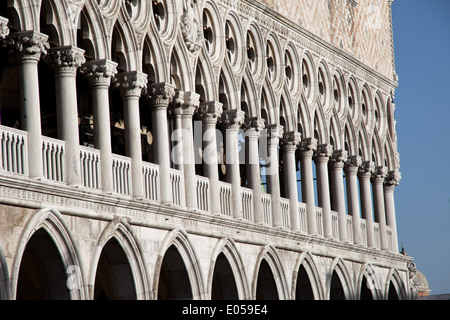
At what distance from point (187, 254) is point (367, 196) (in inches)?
353

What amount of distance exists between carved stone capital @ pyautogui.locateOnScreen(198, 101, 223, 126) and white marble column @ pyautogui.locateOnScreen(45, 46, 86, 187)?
419cm

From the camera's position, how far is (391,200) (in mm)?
27359

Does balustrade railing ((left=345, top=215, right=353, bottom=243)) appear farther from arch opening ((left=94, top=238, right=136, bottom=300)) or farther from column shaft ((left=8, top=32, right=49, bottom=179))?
column shaft ((left=8, top=32, right=49, bottom=179))

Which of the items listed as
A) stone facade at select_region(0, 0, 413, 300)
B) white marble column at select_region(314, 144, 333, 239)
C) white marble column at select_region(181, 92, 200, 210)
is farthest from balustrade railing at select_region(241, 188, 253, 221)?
white marble column at select_region(314, 144, 333, 239)

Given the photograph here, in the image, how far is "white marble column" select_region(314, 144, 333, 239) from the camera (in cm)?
2320

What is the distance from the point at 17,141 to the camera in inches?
575

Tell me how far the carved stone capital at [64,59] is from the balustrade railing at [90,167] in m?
1.13

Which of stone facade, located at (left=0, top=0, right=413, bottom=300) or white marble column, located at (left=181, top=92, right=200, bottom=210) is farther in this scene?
white marble column, located at (left=181, top=92, right=200, bottom=210)

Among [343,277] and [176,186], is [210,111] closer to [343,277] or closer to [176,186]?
[176,186]

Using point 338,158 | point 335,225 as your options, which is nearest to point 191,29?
point 338,158

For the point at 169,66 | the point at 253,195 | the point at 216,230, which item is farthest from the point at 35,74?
the point at 253,195

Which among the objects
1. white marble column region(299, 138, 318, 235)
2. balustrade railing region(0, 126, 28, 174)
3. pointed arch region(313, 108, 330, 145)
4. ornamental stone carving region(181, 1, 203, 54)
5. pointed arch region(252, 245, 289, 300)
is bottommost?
pointed arch region(252, 245, 289, 300)

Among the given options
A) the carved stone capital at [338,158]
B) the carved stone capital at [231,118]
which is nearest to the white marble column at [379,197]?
the carved stone capital at [338,158]
